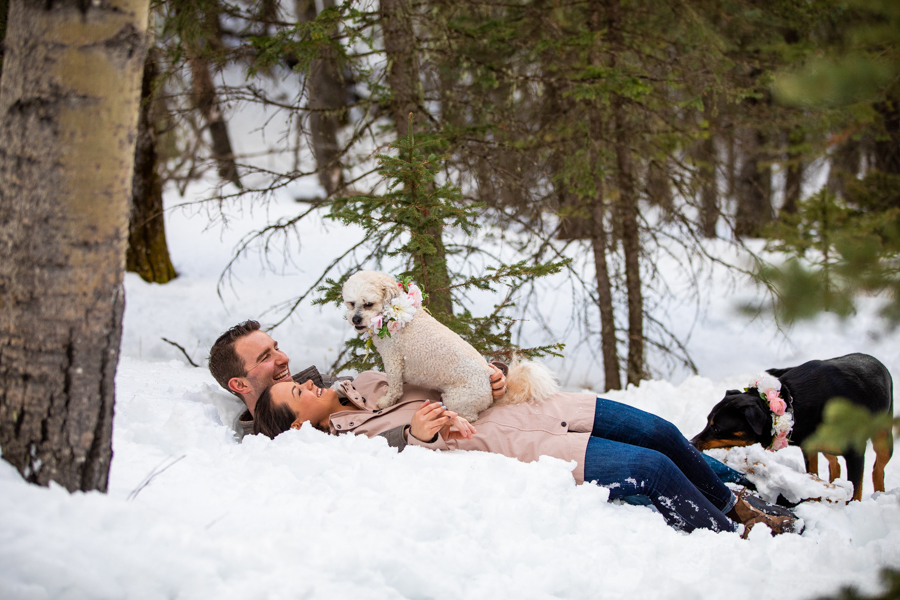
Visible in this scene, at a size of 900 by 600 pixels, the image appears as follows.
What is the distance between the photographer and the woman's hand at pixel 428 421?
2502 millimetres

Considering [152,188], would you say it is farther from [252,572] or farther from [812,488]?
[812,488]

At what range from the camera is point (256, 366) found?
298 cm

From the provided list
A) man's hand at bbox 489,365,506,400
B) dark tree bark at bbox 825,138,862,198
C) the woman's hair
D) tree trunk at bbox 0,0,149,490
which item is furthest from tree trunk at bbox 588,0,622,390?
dark tree bark at bbox 825,138,862,198

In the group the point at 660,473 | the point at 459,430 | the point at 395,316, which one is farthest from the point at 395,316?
the point at 660,473

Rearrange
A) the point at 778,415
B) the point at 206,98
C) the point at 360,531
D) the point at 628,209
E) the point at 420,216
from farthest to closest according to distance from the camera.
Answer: the point at 628,209, the point at 206,98, the point at 420,216, the point at 778,415, the point at 360,531

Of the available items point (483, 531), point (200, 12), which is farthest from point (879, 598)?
point (200, 12)

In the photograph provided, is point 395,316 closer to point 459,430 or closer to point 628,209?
point 459,430

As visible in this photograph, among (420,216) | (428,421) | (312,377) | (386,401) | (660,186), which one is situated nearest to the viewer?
(428,421)

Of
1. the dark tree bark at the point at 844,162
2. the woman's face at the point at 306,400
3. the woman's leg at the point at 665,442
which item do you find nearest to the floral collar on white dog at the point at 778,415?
the woman's leg at the point at 665,442

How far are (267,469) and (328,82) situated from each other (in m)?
10.4

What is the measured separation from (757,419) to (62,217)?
3349 mm

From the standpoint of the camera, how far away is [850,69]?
1.34 m

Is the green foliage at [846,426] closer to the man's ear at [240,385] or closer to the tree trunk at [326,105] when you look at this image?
the man's ear at [240,385]

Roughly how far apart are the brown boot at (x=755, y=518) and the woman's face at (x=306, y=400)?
204 cm
